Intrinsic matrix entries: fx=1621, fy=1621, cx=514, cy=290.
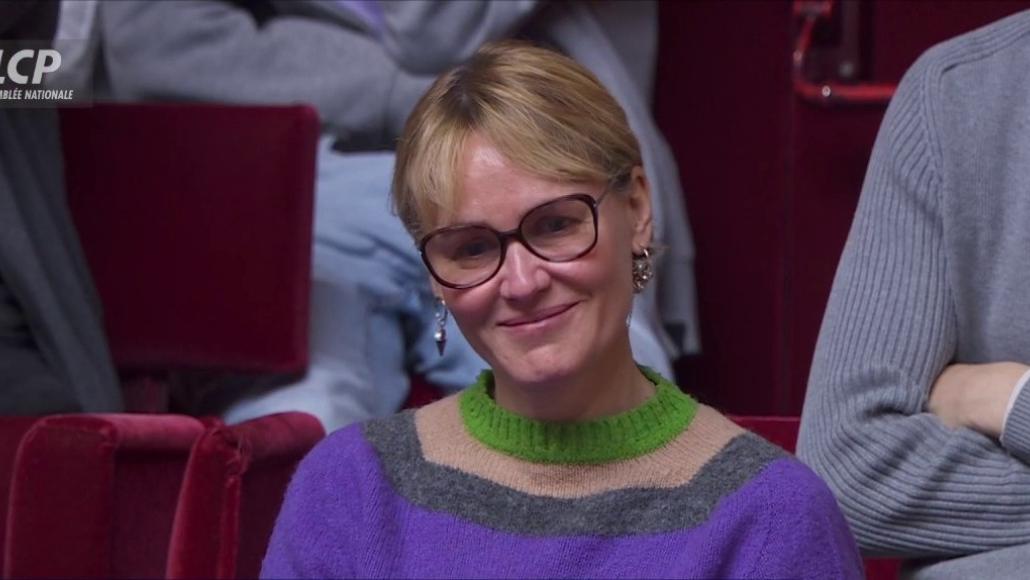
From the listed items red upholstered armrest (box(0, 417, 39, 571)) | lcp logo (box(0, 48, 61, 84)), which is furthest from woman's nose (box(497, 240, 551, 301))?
lcp logo (box(0, 48, 61, 84))

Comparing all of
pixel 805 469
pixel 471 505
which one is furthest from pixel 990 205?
pixel 471 505

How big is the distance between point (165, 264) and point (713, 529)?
1.24 metres

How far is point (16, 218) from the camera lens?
1940mm

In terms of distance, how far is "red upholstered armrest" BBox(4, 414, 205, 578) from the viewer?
1.66 metres

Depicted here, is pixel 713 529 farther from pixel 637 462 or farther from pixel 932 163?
pixel 932 163

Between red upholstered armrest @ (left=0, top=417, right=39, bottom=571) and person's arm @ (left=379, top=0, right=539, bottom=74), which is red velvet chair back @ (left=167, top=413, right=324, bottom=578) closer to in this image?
red upholstered armrest @ (left=0, top=417, right=39, bottom=571)

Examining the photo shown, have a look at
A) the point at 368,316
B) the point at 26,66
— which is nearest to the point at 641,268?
the point at 368,316

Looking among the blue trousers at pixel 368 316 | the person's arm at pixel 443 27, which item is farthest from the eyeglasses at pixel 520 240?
the person's arm at pixel 443 27

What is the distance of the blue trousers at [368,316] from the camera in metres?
2.16

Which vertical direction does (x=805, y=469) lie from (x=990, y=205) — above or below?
below

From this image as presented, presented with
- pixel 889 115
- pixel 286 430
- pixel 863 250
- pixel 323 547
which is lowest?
pixel 286 430

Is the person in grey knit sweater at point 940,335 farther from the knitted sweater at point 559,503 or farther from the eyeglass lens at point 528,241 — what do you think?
the eyeglass lens at point 528,241

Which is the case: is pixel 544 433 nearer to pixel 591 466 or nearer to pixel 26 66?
pixel 591 466

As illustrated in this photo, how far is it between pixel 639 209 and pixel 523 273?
0.12 meters
